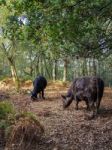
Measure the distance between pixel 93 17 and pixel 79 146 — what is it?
3787 millimetres

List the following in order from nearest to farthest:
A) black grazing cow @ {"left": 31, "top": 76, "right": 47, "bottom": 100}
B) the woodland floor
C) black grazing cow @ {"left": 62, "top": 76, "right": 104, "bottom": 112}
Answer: the woodland floor, black grazing cow @ {"left": 62, "top": 76, "right": 104, "bottom": 112}, black grazing cow @ {"left": 31, "top": 76, "right": 47, "bottom": 100}

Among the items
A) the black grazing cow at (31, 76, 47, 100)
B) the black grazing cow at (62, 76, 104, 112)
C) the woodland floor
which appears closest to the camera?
the woodland floor

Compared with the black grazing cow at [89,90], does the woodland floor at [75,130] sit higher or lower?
lower

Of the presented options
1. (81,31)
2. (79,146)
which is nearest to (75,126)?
(79,146)

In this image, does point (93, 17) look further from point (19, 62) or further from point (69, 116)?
point (19, 62)

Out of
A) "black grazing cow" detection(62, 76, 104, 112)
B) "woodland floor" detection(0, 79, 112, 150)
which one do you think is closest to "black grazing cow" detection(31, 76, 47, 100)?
"black grazing cow" detection(62, 76, 104, 112)

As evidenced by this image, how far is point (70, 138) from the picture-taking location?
11.0 meters

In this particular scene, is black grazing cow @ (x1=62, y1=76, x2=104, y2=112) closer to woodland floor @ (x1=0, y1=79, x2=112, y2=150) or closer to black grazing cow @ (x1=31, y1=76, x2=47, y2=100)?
woodland floor @ (x1=0, y1=79, x2=112, y2=150)

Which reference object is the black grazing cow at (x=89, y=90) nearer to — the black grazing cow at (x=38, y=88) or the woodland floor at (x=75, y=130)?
the woodland floor at (x=75, y=130)

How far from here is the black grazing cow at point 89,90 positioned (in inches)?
615

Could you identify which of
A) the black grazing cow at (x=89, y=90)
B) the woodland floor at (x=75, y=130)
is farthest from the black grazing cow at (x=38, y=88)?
the woodland floor at (x=75, y=130)

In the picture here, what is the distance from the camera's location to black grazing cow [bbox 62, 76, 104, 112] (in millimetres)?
15609

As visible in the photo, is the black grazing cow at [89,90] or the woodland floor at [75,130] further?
Answer: the black grazing cow at [89,90]

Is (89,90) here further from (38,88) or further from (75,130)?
(38,88)
